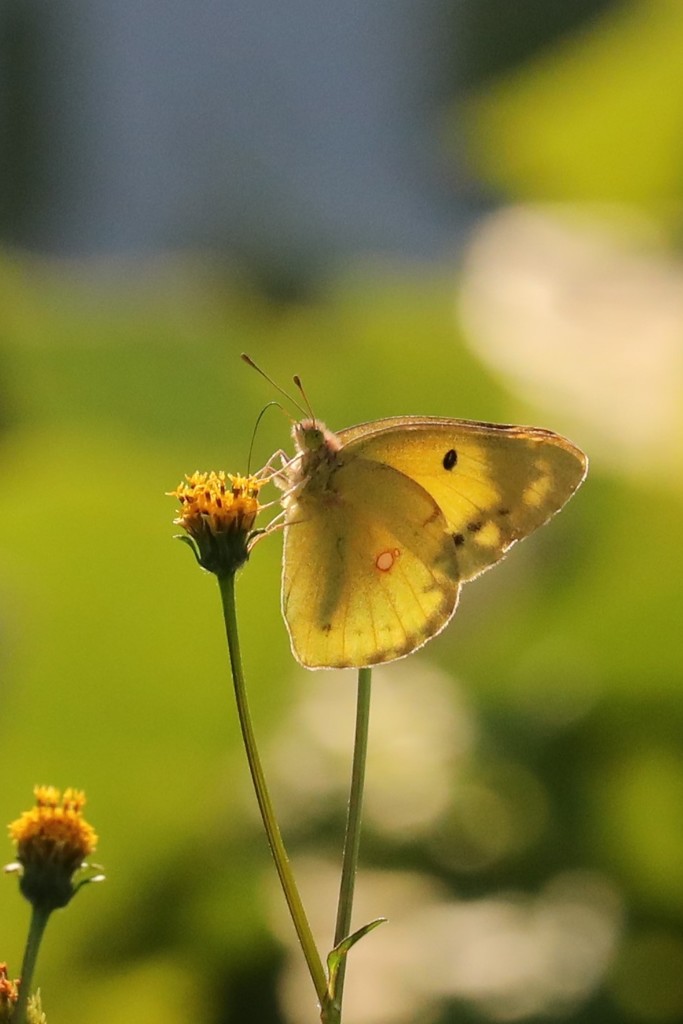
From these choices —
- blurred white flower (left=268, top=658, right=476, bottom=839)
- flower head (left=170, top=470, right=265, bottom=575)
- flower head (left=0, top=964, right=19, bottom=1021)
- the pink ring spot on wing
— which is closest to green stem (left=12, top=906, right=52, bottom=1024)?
flower head (left=0, top=964, right=19, bottom=1021)

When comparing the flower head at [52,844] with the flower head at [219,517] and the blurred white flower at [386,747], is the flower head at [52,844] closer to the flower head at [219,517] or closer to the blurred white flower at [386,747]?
the flower head at [219,517]

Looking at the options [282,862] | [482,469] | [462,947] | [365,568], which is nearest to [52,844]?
[282,862]

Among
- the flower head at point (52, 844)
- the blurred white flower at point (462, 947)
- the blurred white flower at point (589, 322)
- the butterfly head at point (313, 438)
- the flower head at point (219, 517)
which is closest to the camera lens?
the flower head at point (52, 844)

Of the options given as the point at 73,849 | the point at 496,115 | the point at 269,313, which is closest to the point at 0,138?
the point at 269,313

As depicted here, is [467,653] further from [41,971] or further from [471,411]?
[41,971]

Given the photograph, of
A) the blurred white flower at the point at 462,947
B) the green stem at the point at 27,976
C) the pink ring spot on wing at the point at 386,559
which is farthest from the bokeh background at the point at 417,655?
the green stem at the point at 27,976

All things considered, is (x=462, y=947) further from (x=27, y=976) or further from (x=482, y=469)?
(x=27, y=976)

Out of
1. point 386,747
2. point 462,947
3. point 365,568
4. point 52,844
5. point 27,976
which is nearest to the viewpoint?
point 27,976
